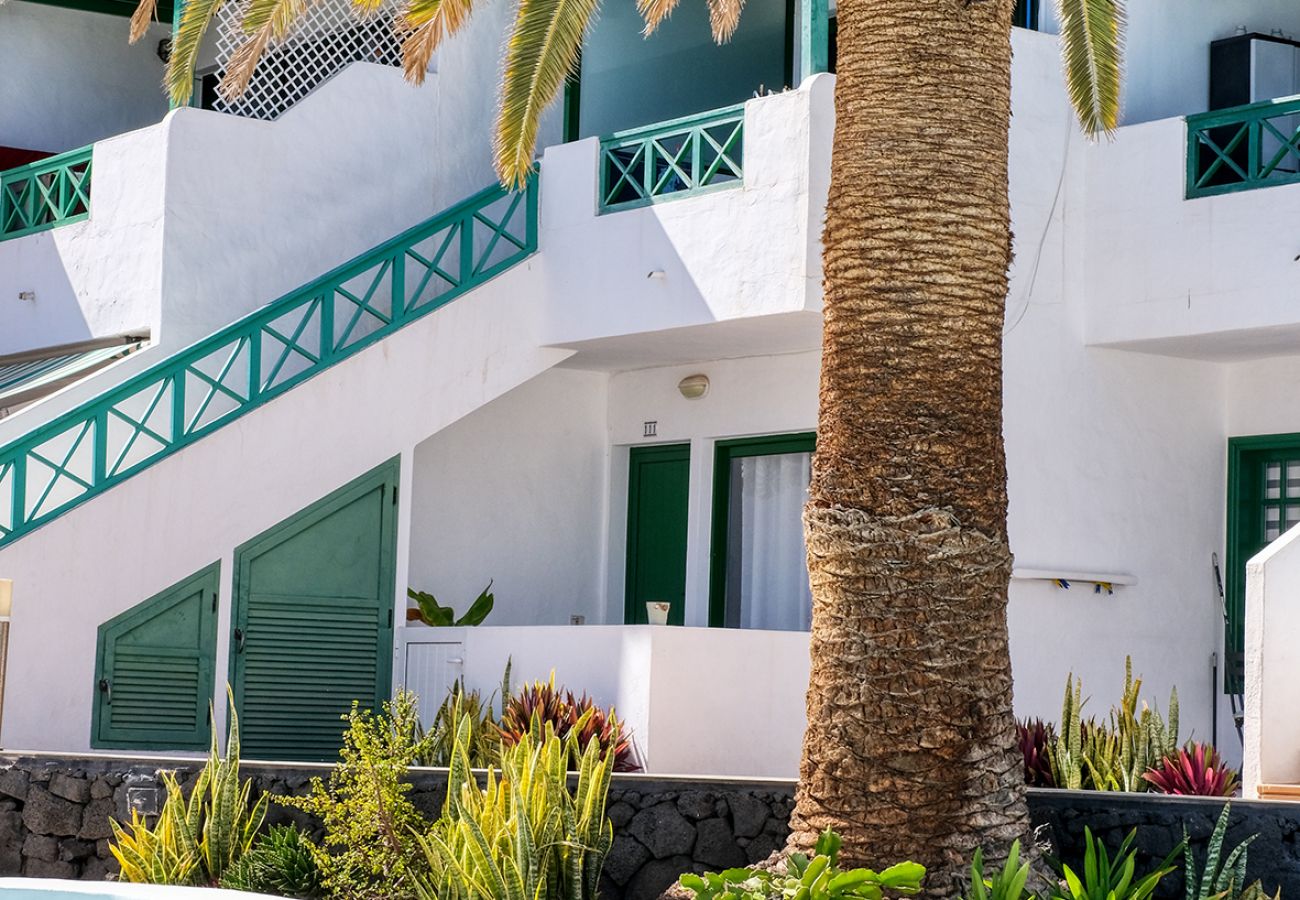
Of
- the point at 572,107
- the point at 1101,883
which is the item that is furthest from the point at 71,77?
the point at 1101,883

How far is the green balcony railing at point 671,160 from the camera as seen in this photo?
13.8m

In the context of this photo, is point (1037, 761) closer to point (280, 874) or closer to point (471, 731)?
point (471, 731)

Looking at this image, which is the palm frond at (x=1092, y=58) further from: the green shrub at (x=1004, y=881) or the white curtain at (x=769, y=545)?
the green shrub at (x=1004, y=881)

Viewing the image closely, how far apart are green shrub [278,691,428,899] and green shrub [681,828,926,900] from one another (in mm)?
1689

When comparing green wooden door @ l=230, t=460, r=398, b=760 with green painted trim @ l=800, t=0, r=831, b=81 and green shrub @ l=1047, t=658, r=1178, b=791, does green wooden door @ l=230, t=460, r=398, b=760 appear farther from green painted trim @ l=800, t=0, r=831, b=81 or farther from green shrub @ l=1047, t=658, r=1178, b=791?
green shrub @ l=1047, t=658, r=1178, b=791

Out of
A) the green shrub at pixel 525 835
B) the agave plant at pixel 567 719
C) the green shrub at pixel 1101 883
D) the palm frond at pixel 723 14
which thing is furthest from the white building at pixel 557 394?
the green shrub at pixel 1101 883

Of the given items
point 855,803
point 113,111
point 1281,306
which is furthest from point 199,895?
point 113,111

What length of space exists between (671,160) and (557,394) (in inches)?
123

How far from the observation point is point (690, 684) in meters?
12.6

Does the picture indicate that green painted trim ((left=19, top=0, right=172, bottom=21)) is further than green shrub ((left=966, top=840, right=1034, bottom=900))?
Yes

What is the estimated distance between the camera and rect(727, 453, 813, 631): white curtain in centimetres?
1534

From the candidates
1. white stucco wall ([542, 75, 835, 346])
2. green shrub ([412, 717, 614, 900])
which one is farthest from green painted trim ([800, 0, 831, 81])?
green shrub ([412, 717, 614, 900])

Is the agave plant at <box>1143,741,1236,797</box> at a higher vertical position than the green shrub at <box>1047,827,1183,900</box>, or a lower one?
A: higher

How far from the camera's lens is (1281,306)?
13156 mm
